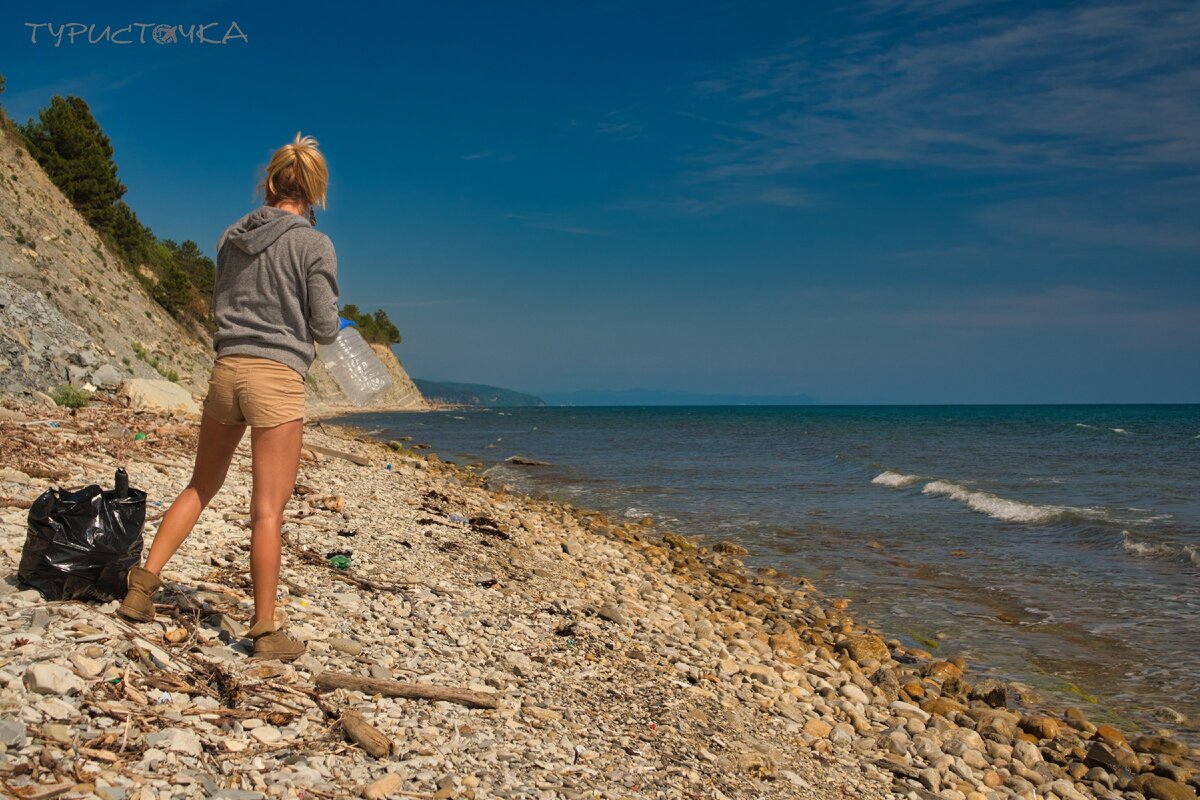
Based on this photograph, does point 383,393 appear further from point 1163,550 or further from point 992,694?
point 992,694

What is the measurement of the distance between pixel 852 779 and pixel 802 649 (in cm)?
305

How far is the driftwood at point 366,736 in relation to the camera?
11.5 ft

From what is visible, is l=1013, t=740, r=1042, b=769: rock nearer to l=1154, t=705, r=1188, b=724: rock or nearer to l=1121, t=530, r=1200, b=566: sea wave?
l=1154, t=705, r=1188, b=724: rock

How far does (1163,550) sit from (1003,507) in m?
4.90

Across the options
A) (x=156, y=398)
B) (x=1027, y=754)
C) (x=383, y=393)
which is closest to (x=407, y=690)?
(x=1027, y=754)

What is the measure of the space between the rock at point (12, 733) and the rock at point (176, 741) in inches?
16.1

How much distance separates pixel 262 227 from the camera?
404 centimetres

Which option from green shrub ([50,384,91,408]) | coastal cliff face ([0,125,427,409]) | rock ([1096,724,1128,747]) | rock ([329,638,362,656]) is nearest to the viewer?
rock ([329,638,362,656])

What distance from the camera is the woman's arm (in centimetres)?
403

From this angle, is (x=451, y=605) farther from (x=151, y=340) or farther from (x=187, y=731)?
(x=151, y=340)

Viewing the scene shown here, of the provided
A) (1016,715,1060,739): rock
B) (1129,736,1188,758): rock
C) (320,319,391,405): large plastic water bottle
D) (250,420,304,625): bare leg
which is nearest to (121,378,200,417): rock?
(320,319,391,405): large plastic water bottle

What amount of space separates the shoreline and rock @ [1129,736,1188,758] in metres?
0.02

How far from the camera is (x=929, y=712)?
21.6 feet

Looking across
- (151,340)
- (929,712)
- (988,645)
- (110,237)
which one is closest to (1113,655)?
(988,645)
